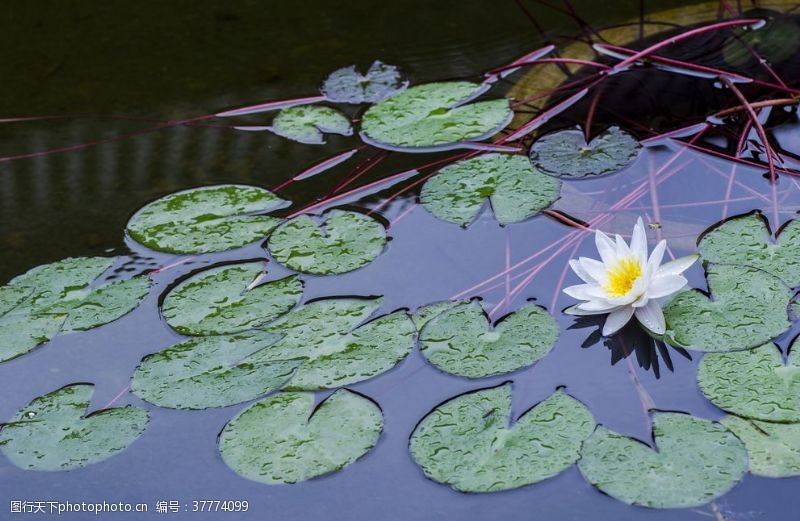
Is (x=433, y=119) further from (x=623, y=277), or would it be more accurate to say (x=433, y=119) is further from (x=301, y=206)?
(x=623, y=277)

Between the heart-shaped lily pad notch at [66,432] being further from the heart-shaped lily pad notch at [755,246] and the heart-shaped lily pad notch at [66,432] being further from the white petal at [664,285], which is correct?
the heart-shaped lily pad notch at [755,246]

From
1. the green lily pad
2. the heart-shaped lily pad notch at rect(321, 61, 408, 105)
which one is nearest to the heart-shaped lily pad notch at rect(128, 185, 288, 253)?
the heart-shaped lily pad notch at rect(321, 61, 408, 105)

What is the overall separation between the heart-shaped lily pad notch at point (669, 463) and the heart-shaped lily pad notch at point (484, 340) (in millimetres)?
202

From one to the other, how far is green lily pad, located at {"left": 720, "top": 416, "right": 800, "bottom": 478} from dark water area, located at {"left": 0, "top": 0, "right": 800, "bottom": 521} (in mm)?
22

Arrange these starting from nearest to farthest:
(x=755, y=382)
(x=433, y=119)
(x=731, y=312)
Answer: (x=755, y=382) < (x=731, y=312) < (x=433, y=119)

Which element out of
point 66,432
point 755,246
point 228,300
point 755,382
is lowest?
point 66,432

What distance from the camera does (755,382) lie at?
4.69ft

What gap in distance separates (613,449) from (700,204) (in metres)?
0.71

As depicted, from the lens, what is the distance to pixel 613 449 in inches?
Answer: 53.2

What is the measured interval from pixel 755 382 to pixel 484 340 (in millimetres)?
454

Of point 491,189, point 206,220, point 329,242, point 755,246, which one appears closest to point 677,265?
point 755,246

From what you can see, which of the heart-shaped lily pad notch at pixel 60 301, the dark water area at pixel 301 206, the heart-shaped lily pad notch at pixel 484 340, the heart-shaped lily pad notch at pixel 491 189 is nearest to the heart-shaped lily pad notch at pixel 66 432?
the dark water area at pixel 301 206

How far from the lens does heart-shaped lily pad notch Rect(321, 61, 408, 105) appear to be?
2.33 metres

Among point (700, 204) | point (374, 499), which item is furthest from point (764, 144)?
point (374, 499)
